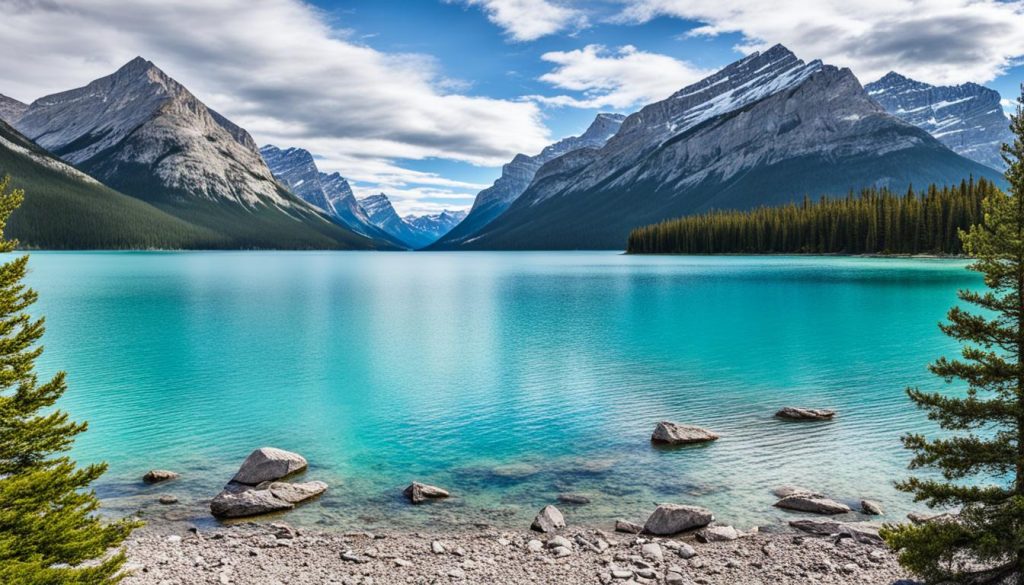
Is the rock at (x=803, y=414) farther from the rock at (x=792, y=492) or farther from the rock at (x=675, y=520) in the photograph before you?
the rock at (x=675, y=520)

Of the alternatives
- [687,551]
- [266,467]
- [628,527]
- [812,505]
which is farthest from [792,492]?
[266,467]

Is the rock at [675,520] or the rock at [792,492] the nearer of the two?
the rock at [675,520]

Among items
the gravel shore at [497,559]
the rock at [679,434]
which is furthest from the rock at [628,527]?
the rock at [679,434]

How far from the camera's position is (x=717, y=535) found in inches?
680

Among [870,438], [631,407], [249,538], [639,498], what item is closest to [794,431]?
[870,438]

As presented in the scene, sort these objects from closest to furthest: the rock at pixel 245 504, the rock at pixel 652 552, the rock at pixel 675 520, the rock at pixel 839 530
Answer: the rock at pixel 652 552, the rock at pixel 839 530, the rock at pixel 675 520, the rock at pixel 245 504

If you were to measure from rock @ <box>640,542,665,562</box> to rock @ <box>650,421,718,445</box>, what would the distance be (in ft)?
33.1

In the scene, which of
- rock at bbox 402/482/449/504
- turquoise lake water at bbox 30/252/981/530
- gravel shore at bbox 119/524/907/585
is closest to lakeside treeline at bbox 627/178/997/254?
turquoise lake water at bbox 30/252/981/530

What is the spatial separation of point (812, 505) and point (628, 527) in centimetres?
613

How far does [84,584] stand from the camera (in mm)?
10648

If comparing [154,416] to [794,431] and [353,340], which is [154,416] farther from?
[794,431]

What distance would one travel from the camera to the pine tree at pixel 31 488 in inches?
394

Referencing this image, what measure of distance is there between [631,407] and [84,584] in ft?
85.3

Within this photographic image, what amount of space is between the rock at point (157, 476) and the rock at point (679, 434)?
1900 centimetres
